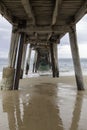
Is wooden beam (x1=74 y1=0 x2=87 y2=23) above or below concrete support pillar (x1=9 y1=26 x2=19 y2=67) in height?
above

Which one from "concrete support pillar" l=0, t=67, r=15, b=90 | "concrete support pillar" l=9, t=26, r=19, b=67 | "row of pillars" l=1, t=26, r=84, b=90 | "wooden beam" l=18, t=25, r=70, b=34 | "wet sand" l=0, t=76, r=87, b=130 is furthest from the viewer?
→ "concrete support pillar" l=9, t=26, r=19, b=67

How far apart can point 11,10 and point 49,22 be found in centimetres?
252

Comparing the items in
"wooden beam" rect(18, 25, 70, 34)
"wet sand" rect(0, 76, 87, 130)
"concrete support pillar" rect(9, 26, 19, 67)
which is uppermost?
"wooden beam" rect(18, 25, 70, 34)

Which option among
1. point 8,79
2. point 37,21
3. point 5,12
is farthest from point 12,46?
point 5,12

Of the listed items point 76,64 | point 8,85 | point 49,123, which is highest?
point 76,64

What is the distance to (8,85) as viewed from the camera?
10.6 meters

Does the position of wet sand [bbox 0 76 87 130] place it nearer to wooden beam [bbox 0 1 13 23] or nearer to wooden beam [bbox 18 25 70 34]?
wooden beam [bbox 0 1 13 23]

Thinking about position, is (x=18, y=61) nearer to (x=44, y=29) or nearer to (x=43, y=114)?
(x=44, y=29)

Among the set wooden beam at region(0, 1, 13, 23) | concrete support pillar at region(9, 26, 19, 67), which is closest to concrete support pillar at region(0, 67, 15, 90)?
concrete support pillar at region(9, 26, 19, 67)

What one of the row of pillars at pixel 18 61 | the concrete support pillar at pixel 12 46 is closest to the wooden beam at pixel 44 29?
the row of pillars at pixel 18 61

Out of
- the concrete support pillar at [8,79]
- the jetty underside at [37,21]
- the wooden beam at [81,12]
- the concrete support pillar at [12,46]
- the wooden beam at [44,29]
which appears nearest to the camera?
the wooden beam at [81,12]

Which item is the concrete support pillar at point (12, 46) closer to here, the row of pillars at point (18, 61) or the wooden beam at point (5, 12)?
the row of pillars at point (18, 61)

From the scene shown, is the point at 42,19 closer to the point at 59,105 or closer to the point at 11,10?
the point at 11,10

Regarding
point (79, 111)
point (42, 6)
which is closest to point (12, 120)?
point (79, 111)
